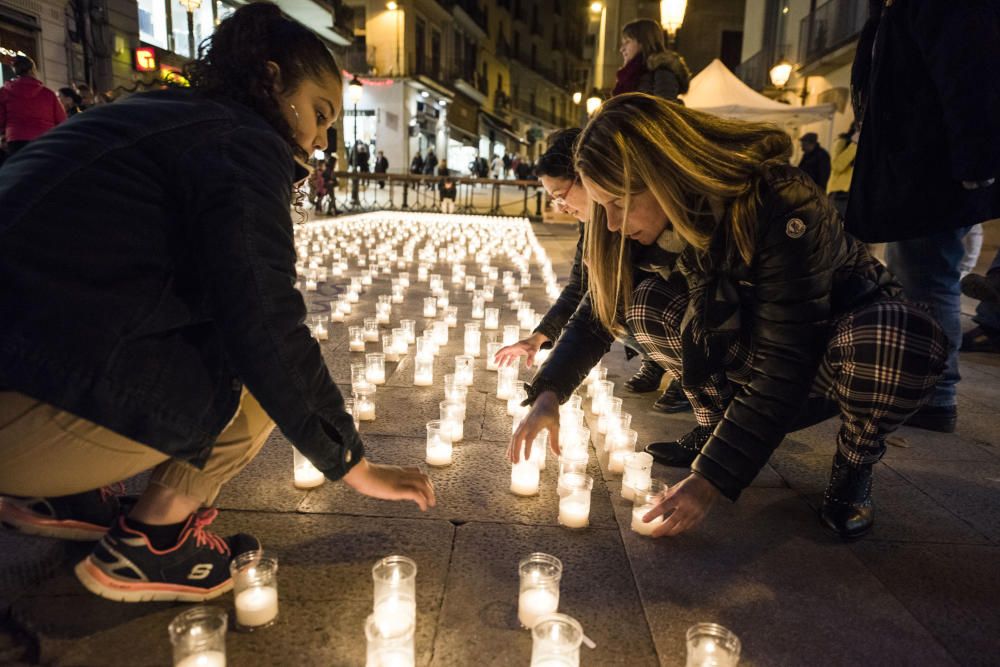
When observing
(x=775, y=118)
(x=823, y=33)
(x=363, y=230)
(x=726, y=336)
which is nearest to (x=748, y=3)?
(x=823, y=33)

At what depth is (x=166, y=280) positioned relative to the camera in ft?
5.12

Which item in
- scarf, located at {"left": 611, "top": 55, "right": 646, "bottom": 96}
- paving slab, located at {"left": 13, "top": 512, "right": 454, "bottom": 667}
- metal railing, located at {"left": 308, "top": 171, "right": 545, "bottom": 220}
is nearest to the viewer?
paving slab, located at {"left": 13, "top": 512, "right": 454, "bottom": 667}

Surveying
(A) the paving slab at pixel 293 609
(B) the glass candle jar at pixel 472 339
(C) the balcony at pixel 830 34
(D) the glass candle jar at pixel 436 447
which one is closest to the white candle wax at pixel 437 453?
(D) the glass candle jar at pixel 436 447

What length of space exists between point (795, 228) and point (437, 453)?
1672 mm

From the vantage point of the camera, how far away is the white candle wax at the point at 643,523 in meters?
2.29

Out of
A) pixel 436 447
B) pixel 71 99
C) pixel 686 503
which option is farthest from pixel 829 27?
pixel 686 503

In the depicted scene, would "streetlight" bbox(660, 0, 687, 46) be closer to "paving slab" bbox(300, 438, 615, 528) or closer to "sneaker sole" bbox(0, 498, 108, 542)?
"paving slab" bbox(300, 438, 615, 528)

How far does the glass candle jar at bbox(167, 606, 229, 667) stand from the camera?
4.97ft

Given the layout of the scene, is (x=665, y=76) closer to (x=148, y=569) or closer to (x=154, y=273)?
(x=154, y=273)

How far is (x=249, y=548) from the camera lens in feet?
6.61

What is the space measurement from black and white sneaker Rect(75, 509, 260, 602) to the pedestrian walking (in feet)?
0.09

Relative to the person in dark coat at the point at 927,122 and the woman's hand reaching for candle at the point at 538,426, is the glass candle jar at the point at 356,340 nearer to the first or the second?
the woman's hand reaching for candle at the point at 538,426

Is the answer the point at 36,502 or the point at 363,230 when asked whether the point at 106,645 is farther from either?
the point at 363,230

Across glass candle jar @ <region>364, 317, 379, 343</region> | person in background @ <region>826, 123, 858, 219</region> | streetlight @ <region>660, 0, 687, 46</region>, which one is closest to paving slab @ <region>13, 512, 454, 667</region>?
glass candle jar @ <region>364, 317, 379, 343</region>
